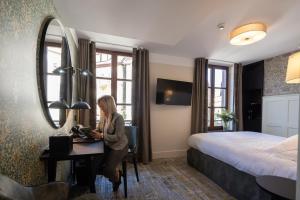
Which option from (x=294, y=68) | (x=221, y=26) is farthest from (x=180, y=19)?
(x=294, y=68)

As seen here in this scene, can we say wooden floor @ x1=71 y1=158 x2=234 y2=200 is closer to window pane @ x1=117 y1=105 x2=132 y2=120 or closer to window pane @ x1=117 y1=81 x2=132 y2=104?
window pane @ x1=117 y1=105 x2=132 y2=120

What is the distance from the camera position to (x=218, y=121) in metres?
4.93

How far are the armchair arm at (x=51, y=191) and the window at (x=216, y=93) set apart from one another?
4.24 metres

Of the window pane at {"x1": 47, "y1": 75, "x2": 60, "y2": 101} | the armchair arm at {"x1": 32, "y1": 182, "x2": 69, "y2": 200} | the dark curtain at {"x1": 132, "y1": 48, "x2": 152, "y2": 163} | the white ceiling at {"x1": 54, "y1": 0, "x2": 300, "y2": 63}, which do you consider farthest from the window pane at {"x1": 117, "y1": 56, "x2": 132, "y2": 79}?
the armchair arm at {"x1": 32, "y1": 182, "x2": 69, "y2": 200}

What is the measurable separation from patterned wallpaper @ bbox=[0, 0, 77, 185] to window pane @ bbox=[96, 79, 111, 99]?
2.25 metres

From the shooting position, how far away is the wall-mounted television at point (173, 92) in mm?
4004

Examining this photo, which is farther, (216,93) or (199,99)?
(216,93)

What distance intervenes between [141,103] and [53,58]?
7.28ft

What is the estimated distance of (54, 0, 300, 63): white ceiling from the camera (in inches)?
80.4

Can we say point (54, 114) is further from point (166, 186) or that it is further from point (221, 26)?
point (221, 26)

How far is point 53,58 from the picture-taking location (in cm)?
179

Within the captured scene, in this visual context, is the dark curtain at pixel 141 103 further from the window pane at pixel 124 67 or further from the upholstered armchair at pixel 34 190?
the upholstered armchair at pixel 34 190

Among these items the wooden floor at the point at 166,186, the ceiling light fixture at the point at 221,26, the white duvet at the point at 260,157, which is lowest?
the wooden floor at the point at 166,186

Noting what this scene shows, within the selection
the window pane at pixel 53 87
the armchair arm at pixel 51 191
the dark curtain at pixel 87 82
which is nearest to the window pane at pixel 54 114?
the window pane at pixel 53 87
